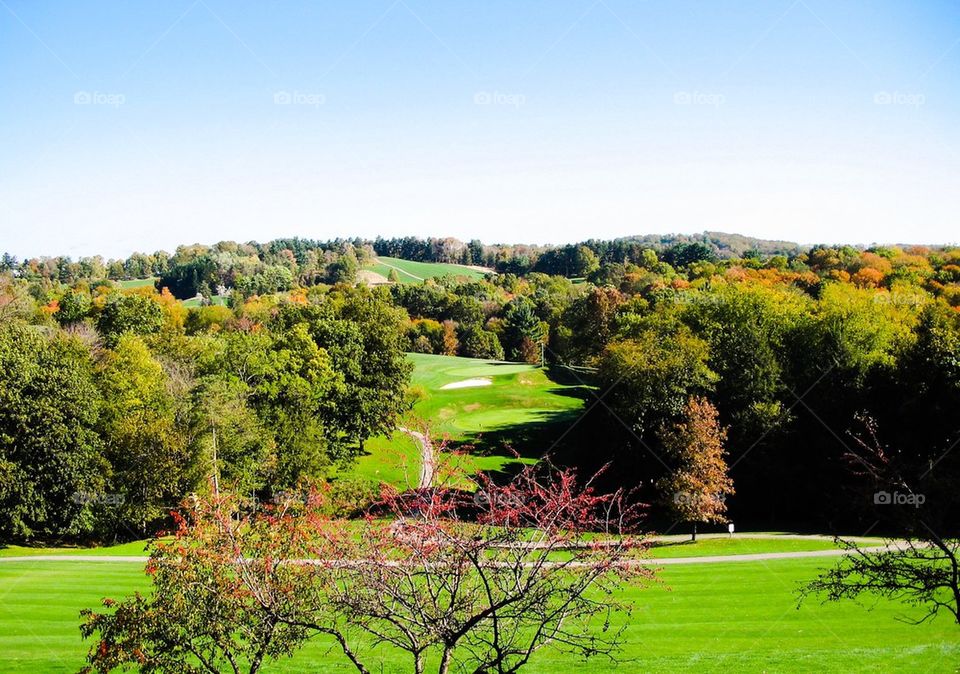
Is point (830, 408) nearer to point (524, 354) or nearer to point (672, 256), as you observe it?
point (524, 354)

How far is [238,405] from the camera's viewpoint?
36438 mm

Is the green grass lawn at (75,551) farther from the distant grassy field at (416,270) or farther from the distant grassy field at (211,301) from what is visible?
the distant grassy field at (416,270)

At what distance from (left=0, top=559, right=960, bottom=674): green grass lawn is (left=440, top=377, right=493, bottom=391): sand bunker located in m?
41.8

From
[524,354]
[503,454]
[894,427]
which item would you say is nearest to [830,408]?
[894,427]

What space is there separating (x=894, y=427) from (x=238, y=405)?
33794 mm

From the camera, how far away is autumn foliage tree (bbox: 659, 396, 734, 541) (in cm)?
3117

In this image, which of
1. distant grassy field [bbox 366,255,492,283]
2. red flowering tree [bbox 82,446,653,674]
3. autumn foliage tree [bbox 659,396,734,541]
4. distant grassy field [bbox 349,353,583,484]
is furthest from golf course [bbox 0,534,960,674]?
distant grassy field [bbox 366,255,492,283]

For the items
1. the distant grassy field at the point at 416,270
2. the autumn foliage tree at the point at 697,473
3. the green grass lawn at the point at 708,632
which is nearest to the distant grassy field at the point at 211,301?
the distant grassy field at the point at 416,270

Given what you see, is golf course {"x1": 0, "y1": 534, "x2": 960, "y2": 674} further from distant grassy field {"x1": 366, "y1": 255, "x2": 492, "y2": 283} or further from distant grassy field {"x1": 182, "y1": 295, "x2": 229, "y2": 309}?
distant grassy field {"x1": 366, "y1": 255, "x2": 492, "y2": 283}

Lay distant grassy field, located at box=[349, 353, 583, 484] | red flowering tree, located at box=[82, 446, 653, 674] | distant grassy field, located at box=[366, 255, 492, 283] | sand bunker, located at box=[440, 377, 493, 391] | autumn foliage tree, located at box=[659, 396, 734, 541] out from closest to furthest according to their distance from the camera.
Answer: red flowering tree, located at box=[82, 446, 653, 674] → autumn foliage tree, located at box=[659, 396, 734, 541] → distant grassy field, located at box=[349, 353, 583, 484] → sand bunker, located at box=[440, 377, 493, 391] → distant grassy field, located at box=[366, 255, 492, 283]

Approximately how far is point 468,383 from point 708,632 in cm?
4888

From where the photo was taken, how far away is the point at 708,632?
1938 cm

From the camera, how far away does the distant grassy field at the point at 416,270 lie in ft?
529

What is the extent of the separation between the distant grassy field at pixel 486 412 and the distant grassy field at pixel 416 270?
82.3m
